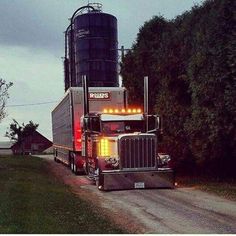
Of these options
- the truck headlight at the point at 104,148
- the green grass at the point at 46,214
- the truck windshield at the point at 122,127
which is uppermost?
the truck windshield at the point at 122,127

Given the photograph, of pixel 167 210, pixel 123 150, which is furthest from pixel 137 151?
pixel 167 210

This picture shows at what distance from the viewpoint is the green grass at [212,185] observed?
64.2 ft

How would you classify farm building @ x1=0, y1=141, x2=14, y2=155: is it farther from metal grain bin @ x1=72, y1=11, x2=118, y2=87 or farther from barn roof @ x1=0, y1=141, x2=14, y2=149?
metal grain bin @ x1=72, y1=11, x2=118, y2=87

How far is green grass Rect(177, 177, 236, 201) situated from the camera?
64.2ft

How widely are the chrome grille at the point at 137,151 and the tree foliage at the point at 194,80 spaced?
2.59 metres

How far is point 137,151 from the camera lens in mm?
20281

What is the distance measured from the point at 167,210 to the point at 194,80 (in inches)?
329

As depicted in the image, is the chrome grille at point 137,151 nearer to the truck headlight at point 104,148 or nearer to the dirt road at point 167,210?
the dirt road at point 167,210

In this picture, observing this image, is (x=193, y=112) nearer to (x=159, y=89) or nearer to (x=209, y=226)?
(x=159, y=89)

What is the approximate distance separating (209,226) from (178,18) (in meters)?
17.6

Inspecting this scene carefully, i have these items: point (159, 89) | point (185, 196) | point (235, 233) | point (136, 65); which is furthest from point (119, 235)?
point (136, 65)

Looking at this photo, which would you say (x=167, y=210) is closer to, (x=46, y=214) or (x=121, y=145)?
(x=46, y=214)

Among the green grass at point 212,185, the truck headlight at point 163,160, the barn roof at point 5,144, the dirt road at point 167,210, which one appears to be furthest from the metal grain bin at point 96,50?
the barn roof at point 5,144

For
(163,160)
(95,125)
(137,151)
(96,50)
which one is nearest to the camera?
(137,151)
